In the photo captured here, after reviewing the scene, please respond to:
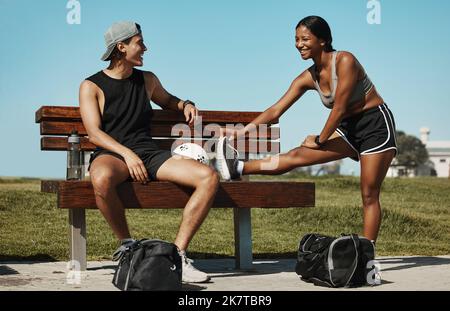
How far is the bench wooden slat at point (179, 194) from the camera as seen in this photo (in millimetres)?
5426

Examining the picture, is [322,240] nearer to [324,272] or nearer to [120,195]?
[324,272]

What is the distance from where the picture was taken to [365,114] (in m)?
6.00

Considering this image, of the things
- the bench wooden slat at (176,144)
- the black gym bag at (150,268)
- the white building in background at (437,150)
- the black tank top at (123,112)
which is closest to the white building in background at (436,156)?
the white building in background at (437,150)

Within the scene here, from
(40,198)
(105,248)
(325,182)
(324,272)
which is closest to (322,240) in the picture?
(324,272)

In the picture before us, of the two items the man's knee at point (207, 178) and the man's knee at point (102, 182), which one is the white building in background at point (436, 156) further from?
the man's knee at point (102, 182)

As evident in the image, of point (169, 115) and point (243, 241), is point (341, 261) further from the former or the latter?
point (169, 115)

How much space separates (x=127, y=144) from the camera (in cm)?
577

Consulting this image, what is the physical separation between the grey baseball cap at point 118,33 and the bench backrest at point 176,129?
0.85m

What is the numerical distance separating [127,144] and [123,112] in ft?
0.79

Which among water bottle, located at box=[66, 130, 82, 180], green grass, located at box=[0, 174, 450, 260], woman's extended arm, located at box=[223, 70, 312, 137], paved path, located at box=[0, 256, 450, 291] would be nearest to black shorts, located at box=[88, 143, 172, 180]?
water bottle, located at box=[66, 130, 82, 180]

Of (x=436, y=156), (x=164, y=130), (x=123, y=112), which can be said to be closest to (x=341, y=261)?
(x=123, y=112)

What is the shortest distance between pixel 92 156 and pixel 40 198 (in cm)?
613

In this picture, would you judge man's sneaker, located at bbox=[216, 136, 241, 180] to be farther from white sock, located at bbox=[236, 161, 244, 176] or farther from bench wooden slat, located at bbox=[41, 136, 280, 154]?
bench wooden slat, located at bbox=[41, 136, 280, 154]

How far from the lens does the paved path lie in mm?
5203
